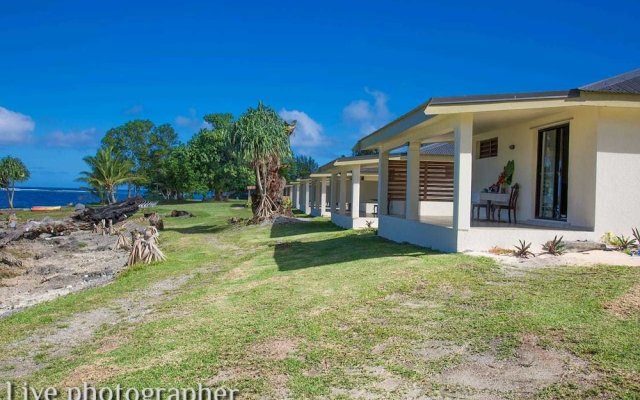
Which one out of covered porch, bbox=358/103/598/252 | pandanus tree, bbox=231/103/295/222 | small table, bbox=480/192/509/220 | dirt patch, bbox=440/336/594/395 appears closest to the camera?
Answer: dirt patch, bbox=440/336/594/395

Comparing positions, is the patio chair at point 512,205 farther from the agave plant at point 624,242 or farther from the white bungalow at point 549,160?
the agave plant at point 624,242

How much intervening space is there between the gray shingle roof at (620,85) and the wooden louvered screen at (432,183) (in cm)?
963

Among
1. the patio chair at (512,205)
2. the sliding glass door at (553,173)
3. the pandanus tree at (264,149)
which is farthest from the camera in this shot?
the pandanus tree at (264,149)

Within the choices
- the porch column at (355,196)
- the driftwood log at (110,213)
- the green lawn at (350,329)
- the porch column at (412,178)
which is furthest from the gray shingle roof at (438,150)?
the driftwood log at (110,213)

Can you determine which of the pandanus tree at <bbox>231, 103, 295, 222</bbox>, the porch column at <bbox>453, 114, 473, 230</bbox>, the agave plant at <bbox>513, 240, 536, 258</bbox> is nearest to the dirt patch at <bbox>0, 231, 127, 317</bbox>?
the pandanus tree at <bbox>231, 103, 295, 222</bbox>

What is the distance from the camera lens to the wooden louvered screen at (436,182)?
20.7m

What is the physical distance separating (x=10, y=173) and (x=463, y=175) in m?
59.3

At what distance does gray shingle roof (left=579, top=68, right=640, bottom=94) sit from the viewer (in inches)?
386

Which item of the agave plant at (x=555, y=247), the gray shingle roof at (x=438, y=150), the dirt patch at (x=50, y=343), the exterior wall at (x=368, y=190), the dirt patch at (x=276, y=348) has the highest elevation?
the gray shingle roof at (x=438, y=150)

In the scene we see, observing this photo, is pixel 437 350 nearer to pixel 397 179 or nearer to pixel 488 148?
pixel 488 148

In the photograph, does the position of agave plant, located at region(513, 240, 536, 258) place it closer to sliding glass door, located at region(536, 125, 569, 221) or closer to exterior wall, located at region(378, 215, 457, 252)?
exterior wall, located at region(378, 215, 457, 252)

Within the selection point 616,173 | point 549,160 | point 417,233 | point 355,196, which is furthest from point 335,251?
point 355,196

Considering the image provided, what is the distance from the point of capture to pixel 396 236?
1438 cm

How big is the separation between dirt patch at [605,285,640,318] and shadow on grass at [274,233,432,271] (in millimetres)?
4260
